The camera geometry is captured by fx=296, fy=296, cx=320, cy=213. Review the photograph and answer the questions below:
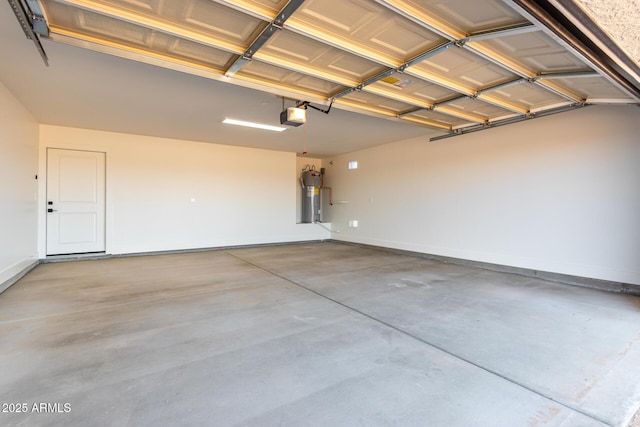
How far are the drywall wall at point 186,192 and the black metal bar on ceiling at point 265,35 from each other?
4.68 metres

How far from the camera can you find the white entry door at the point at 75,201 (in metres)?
5.97

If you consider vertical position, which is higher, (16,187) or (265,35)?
(265,35)

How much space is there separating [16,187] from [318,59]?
4940mm

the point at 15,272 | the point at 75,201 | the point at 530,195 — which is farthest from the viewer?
the point at 75,201

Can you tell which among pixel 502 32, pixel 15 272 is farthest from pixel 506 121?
pixel 15 272

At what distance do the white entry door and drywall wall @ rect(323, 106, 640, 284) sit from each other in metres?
6.58

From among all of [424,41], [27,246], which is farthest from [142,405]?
[27,246]

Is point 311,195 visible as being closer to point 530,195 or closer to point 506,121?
point 506,121

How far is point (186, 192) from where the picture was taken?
24.0 ft

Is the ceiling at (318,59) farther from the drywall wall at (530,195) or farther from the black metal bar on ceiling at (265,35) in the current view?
the drywall wall at (530,195)

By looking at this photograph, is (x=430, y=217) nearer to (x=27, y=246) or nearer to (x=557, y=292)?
(x=557, y=292)

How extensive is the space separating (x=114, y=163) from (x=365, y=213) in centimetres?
616

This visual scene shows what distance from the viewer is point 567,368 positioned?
210cm

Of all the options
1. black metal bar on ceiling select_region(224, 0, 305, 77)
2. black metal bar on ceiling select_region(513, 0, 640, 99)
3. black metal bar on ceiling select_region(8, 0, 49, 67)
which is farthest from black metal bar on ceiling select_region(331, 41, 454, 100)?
black metal bar on ceiling select_region(8, 0, 49, 67)
